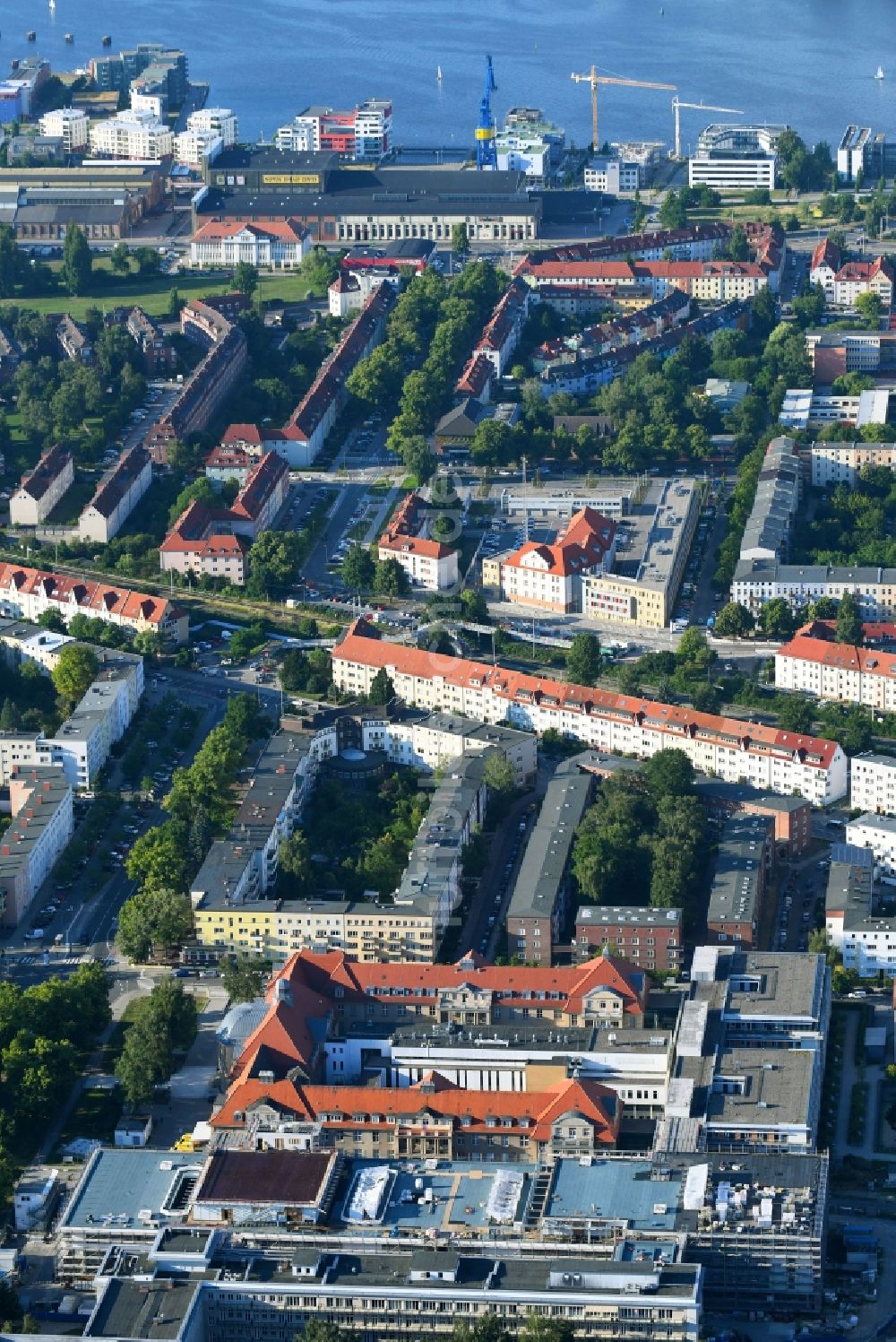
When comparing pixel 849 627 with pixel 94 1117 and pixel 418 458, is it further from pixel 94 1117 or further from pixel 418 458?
pixel 94 1117

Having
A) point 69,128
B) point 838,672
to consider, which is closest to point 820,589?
point 838,672

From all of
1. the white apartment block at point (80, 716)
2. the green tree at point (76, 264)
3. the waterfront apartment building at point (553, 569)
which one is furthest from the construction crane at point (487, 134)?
the white apartment block at point (80, 716)

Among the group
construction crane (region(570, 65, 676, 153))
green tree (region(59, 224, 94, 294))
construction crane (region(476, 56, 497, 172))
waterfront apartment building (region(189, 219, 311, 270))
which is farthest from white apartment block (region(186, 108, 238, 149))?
green tree (region(59, 224, 94, 294))

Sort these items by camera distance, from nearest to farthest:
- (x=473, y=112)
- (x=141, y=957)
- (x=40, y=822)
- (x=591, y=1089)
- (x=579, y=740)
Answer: (x=591, y=1089) → (x=141, y=957) → (x=40, y=822) → (x=579, y=740) → (x=473, y=112)

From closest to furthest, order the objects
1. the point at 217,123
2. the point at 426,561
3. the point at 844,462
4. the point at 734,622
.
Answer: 1. the point at 734,622
2. the point at 426,561
3. the point at 844,462
4. the point at 217,123

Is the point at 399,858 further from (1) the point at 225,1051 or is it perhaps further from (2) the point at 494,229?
(2) the point at 494,229

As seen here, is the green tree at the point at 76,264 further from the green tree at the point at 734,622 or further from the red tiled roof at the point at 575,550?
the green tree at the point at 734,622

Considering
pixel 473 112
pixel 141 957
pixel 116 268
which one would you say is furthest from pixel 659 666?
pixel 473 112
